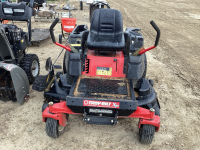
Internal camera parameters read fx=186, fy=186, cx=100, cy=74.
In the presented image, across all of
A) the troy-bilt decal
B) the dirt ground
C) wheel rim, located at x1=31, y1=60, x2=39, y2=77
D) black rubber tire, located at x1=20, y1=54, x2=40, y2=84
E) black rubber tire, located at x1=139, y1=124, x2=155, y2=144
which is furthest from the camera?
wheel rim, located at x1=31, y1=60, x2=39, y2=77

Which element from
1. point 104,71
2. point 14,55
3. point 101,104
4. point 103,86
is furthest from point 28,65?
point 101,104

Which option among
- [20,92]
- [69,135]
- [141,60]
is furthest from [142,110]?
[20,92]

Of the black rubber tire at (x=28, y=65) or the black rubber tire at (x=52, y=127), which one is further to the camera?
the black rubber tire at (x=28, y=65)

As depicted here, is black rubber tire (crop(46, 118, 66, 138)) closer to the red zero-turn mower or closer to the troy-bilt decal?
the red zero-turn mower

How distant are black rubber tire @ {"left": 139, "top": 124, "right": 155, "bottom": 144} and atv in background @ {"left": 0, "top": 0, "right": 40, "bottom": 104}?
2.27 m

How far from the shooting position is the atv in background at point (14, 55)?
11.3ft

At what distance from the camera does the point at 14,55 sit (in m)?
4.02

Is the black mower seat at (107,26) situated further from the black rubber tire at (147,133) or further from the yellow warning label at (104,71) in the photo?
the black rubber tire at (147,133)

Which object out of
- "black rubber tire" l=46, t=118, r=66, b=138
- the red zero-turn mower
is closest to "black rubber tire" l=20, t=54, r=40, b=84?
the red zero-turn mower

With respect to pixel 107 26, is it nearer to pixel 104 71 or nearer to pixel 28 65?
pixel 104 71

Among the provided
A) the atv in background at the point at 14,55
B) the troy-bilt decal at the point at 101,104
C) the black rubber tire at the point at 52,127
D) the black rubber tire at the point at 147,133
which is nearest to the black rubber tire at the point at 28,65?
the atv in background at the point at 14,55

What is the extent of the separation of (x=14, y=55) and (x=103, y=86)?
2.21 m

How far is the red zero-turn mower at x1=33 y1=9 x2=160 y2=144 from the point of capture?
267 cm

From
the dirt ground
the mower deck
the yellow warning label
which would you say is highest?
the yellow warning label
